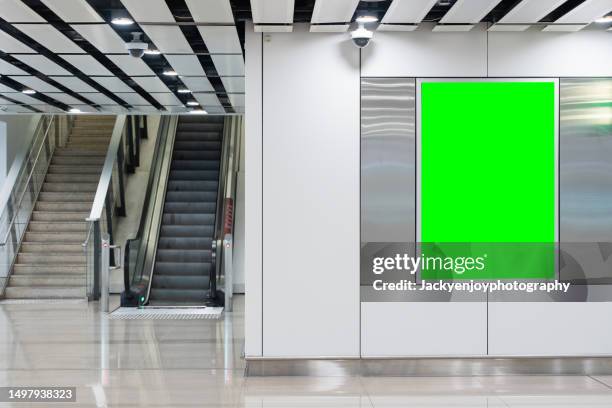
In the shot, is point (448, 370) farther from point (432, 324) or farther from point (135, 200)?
point (135, 200)

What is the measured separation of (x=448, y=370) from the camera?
5.86 m

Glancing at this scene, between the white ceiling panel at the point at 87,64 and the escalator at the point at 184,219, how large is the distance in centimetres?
388

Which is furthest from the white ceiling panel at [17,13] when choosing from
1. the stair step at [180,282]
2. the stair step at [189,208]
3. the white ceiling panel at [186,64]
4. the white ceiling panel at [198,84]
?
the stair step at [189,208]

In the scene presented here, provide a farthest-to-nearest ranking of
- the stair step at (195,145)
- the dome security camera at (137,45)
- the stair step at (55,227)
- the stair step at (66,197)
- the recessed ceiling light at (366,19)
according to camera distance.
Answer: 1. the stair step at (195,145)
2. the stair step at (66,197)
3. the stair step at (55,227)
4. the dome security camera at (137,45)
5. the recessed ceiling light at (366,19)

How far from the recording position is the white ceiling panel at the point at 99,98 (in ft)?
29.3

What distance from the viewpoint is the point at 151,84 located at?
26.8 feet

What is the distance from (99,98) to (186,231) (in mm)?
3567

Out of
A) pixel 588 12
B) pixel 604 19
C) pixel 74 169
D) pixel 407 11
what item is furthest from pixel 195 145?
pixel 588 12

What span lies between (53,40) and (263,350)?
10.4 feet

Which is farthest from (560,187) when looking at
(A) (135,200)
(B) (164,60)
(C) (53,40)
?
(A) (135,200)

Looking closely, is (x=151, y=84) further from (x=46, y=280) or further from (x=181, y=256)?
(x=46, y=280)

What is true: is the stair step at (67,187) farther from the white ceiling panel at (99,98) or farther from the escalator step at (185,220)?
the white ceiling panel at (99,98)

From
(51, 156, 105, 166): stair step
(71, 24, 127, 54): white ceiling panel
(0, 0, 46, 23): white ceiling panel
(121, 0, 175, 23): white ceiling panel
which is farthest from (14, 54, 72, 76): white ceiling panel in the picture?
(51, 156, 105, 166): stair step

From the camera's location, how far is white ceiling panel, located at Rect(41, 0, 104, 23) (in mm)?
4965
